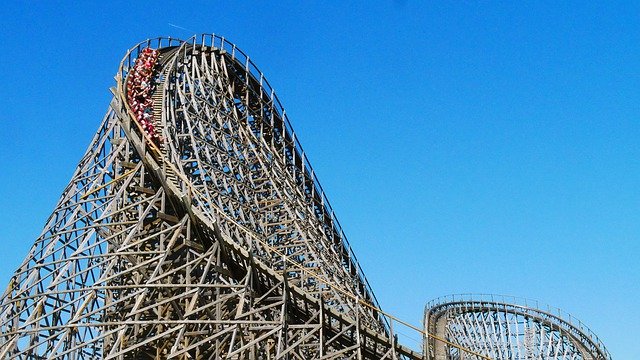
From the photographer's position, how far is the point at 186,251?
15.9 metres

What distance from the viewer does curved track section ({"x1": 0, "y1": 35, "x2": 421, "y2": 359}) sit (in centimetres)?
1493

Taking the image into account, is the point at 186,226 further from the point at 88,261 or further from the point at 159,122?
the point at 159,122

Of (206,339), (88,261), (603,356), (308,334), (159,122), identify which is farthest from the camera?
(603,356)

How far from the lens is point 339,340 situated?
57.1 ft

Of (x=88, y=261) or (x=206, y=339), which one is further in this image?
(x=88, y=261)

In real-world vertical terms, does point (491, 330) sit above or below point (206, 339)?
above

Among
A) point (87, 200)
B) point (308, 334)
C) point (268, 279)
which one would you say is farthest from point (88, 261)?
point (308, 334)

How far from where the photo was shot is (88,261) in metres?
17.1

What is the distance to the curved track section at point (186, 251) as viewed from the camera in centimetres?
1493

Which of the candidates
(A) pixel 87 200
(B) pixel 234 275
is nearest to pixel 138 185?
(A) pixel 87 200

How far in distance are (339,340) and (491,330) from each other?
13.1 meters

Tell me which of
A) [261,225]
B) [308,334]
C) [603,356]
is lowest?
[308,334]

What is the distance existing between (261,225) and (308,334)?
598cm

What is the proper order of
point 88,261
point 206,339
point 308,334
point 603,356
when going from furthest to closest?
point 603,356 → point 88,261 → point 308,334 → point 206,339
